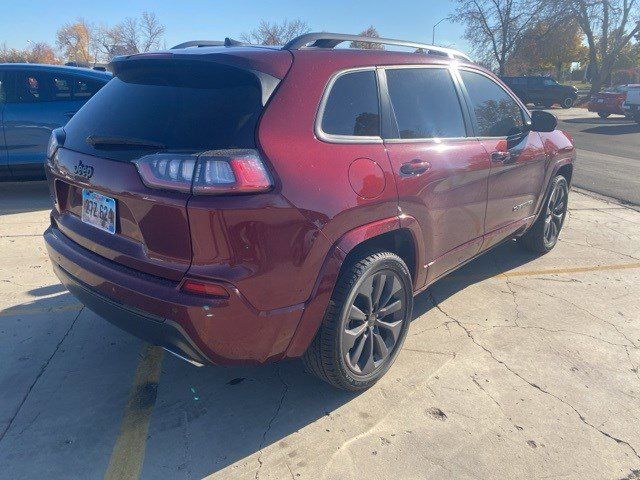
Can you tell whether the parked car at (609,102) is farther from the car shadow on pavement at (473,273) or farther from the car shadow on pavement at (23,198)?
the car shadow on pavement at (23,198)

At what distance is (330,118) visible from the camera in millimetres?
2559

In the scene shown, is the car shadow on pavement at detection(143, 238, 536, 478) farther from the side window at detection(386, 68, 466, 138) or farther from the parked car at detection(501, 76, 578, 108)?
the parked car at detection(501, 76, 578, 108)

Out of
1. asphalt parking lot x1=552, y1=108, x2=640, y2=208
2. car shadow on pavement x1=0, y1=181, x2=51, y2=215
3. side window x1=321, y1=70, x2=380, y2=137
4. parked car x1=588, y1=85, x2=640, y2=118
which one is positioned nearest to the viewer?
side window x1=321, y1=70, x2=380, y2=137

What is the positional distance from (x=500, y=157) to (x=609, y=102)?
2588 centimetres

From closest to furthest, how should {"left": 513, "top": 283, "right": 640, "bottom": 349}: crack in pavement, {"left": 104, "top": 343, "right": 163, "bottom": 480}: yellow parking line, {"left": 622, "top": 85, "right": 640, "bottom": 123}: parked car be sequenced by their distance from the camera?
{"left": 104, "top": 343, "right": 163, "bottom": 480}: yellow parking line → {"left": 513, "top": 283, "right": 640, "bottom": 349}: crack in pavement → {"left": 622, "top": 85, "right": 640, "bottom": 123}: parked car

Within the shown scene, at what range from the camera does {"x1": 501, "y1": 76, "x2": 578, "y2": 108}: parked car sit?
32.2 metres

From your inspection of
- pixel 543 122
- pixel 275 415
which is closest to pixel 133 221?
pixel 275 415

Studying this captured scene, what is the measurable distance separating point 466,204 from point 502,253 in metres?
2.06

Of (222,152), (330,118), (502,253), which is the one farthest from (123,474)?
(502,253)

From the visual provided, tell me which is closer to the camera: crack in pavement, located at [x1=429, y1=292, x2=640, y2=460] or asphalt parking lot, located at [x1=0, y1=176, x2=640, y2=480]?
asphalt parking lot, located at [x1=0, y1=176, x2=640, y2=480]

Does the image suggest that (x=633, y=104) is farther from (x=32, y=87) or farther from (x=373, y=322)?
(x=373, y=322)

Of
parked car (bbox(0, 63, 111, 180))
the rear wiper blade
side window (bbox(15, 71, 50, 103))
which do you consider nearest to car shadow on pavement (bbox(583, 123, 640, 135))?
parked car (bbox(0, 63, 111, 180))

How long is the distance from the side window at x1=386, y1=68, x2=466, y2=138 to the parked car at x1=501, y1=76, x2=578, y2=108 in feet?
103

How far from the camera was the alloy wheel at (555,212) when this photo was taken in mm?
4988
